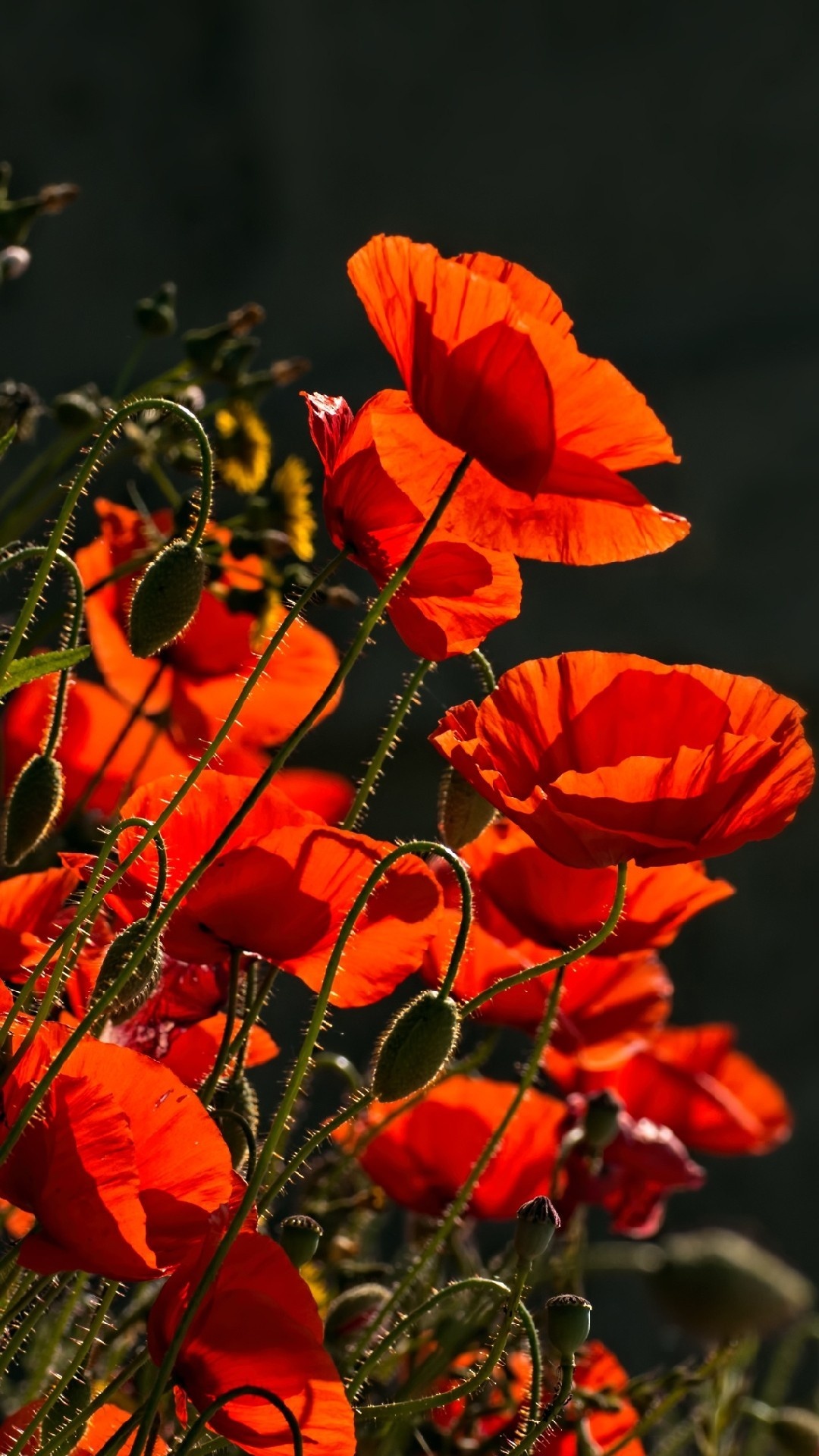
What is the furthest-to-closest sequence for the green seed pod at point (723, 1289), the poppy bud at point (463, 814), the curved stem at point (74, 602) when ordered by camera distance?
the green seed pod at point (723, 1289), the poppy bud at point (463, 814), the curved stem at point (74, 602)

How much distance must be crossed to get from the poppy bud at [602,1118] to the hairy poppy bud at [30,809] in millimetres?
375

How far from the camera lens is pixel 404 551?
2.14 feet

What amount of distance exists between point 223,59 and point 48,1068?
7.41ft

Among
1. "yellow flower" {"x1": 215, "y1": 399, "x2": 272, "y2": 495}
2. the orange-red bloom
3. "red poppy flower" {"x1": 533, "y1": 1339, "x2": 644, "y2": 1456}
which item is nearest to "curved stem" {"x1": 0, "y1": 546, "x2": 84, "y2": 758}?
the orange-red bloom

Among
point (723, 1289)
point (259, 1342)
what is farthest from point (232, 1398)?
point (723, 1289)

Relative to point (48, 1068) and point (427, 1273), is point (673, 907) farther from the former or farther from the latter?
point (48, 1068)

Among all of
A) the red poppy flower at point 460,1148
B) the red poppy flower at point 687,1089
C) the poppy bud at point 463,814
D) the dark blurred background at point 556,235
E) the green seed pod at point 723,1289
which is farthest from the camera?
the dark blurred background at point 556,235

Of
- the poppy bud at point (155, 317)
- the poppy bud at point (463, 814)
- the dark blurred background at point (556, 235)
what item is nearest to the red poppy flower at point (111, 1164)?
the poppy bud at point (463, 814)

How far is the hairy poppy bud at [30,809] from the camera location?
632mm

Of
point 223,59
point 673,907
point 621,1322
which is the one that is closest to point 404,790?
point 621,1322

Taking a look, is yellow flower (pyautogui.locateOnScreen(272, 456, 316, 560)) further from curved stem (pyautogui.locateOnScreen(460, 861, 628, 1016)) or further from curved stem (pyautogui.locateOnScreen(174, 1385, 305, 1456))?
curved stem (pyautogui.locateOnScreen(174, 1385, 305, 1456))

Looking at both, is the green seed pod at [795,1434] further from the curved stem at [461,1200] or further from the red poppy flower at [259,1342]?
the red poppy flower at [259,1342]

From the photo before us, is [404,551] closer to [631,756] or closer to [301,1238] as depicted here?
[631,756]

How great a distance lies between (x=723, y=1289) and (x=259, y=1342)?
850 millimetres
